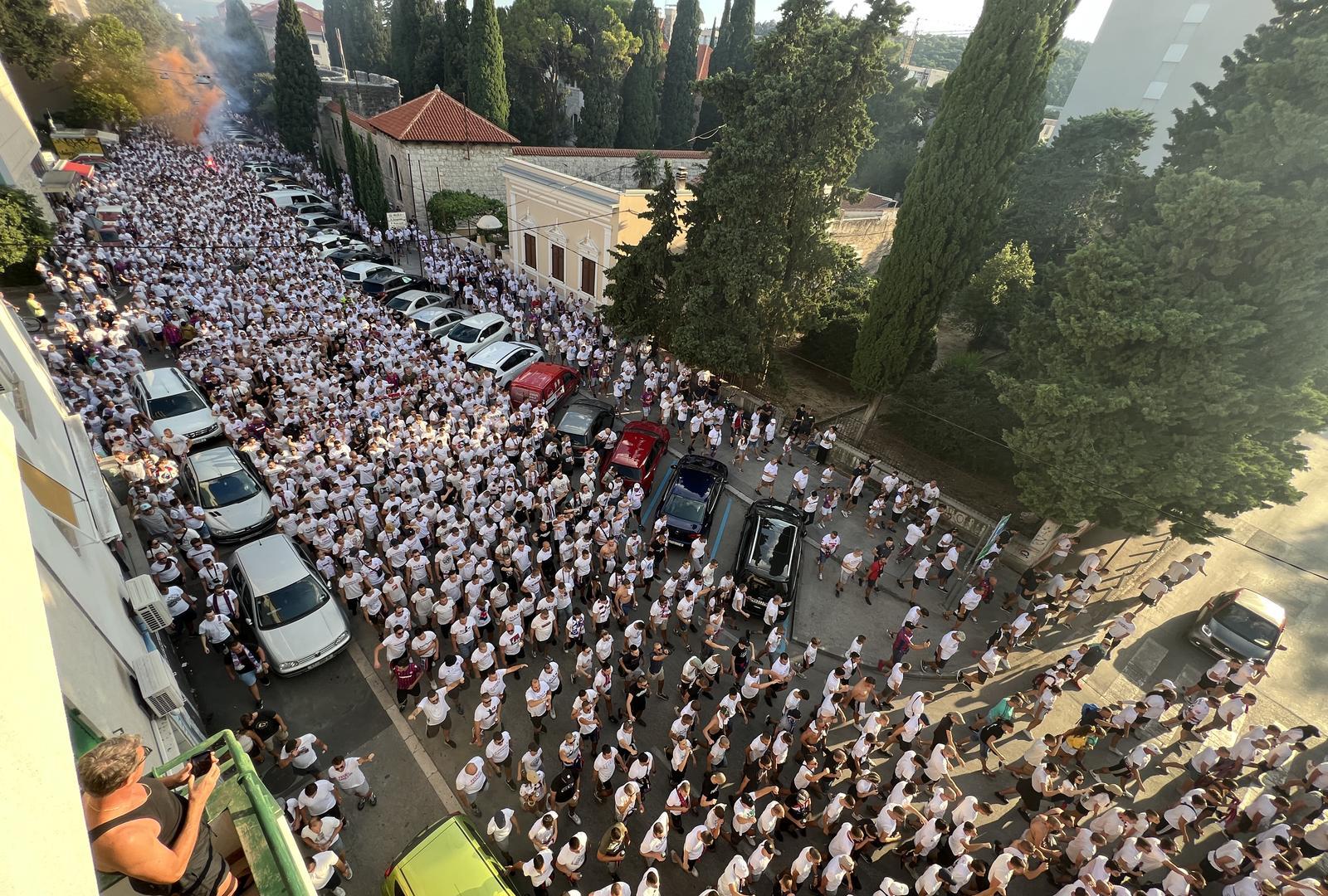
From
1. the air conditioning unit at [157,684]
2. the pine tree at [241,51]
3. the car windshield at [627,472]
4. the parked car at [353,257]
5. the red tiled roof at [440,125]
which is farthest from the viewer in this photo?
the pine tree at [241,51]

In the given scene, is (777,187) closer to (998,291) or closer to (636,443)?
(636,443)

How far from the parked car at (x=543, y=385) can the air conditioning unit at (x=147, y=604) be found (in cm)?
890

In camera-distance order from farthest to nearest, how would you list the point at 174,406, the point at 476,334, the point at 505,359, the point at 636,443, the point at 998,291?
the point at 998,291
the point at 476,334
the point at 505,359
the point at 636,443
the point at 174,406

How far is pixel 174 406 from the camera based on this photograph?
1344cm

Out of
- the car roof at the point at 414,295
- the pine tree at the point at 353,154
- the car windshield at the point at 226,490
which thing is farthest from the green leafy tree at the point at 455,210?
the car windshield at the point at 226,490

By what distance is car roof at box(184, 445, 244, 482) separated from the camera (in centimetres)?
1159

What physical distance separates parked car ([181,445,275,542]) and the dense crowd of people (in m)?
0.37

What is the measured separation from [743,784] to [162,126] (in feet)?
225

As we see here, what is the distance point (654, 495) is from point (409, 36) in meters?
47.3

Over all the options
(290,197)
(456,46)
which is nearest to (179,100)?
(290,197)

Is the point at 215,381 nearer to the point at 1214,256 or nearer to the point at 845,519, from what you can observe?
the point at 845,519

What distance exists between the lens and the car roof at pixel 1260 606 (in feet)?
36.6

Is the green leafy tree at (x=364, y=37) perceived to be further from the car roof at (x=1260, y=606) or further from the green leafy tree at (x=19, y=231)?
the car roof at (x=1260, y=606)

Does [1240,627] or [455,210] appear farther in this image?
[455,210]
